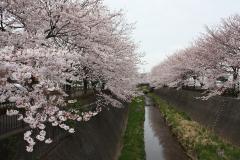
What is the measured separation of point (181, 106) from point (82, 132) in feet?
108

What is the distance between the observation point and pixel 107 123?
2658 centimetres

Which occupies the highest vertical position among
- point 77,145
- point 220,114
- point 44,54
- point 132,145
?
point 44,54

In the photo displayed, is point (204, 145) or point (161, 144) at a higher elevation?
point (204, 145)

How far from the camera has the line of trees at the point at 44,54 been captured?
837 centimetres

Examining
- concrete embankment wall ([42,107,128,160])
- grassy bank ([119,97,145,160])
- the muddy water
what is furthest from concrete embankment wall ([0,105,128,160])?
the muddy water

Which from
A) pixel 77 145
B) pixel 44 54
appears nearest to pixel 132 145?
pixel 77 145

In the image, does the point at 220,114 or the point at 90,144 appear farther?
the point at 220,114

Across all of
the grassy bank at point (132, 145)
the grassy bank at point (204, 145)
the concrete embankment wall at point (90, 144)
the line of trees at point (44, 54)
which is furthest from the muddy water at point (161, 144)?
the line of trees at point (44, 54)

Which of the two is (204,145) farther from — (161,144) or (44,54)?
(44,54)

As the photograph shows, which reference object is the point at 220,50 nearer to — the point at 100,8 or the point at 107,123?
the point at 107,123

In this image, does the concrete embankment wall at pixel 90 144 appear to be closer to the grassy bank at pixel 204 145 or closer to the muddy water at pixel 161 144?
the muddy water at pixel 161 144

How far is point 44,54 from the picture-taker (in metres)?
8.85

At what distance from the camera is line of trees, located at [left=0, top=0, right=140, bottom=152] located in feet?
27.5

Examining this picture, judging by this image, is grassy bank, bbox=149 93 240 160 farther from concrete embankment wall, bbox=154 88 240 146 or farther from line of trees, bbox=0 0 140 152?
line of trees, bbox=0 0 140 152
